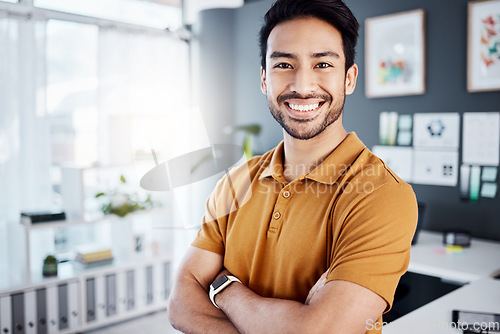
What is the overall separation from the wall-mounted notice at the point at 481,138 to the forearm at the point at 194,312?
7.01 feet

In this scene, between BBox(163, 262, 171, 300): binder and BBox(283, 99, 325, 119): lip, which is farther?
BBox(163, 262, 171, 300): binder

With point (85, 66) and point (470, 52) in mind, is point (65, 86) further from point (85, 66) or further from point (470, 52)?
point (470, 52)

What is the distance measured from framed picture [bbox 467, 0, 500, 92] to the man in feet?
5.83

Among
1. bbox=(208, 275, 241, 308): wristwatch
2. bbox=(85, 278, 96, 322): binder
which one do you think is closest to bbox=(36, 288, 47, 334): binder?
bbox=(85, 278, 96, 322): binder

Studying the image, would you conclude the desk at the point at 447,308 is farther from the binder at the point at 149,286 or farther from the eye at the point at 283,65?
the binder at the point at 149,286

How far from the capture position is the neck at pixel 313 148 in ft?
4.65

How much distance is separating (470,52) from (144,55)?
2.55 meters

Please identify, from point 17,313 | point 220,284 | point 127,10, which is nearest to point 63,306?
point 17,313

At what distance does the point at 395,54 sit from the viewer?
10.6 feet

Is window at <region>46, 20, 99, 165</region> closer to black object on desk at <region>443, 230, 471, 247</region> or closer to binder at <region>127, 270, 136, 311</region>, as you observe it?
binder at <region>127, 270, 136, 311</region>

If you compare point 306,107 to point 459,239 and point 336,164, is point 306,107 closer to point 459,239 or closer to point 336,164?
point 336,164

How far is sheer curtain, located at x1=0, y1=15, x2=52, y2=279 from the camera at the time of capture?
10.6 ft

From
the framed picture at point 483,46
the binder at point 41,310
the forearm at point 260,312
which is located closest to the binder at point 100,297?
the binder at point 41,310

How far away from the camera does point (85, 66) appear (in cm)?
373
